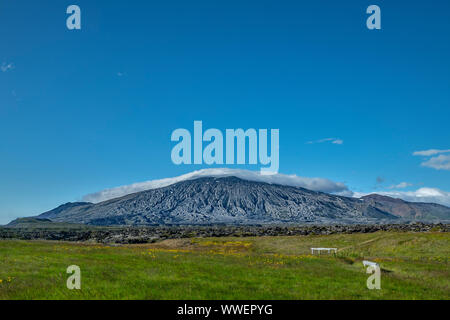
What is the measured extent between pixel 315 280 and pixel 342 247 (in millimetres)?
40748

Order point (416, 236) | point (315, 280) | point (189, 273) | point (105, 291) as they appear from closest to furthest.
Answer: point (105, 291) < point (315, 280) < point (189, 273) < point (416, 236)

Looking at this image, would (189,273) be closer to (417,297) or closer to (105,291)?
(105,291)

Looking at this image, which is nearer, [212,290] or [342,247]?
[212,290]

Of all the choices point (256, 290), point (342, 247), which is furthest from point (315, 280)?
point (342, 247)

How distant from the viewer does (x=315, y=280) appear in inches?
968
